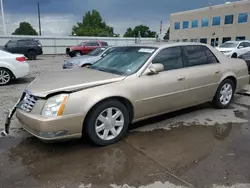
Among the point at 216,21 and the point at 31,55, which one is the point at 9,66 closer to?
the point at 31,55

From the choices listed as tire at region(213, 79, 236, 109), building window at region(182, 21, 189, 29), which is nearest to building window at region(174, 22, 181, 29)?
building window at region(182, 21, 189, 29)

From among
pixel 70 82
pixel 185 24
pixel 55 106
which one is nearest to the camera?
pixel 55 106

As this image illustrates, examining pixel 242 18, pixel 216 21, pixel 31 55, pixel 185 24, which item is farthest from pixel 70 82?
pixel 185 24

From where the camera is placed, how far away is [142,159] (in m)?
3.11

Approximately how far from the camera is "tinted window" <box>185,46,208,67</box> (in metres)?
4.51

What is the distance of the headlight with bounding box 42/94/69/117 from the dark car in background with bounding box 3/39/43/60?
18.0 meters

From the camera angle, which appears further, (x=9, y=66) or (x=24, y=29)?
(x=24, y=29)

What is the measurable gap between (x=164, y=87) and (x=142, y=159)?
1372 millimetres

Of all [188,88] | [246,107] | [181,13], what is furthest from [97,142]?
[181,13]

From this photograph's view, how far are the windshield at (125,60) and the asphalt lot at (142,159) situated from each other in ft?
3.65

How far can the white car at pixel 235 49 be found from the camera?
15.4 m

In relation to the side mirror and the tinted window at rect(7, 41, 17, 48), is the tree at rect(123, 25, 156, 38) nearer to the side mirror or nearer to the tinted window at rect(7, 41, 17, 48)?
the tinted window at rect(7, 41, 17, 48)

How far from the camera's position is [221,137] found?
12.5ft

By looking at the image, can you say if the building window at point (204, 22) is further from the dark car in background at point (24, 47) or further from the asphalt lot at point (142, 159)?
the asphalt lot at point (142, 159)
